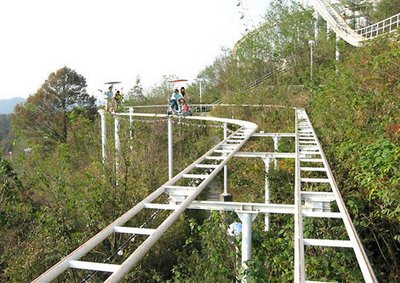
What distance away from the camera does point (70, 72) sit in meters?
29.6

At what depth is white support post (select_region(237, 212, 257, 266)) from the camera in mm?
4402

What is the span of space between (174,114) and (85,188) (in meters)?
4.22

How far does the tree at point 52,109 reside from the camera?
28.2 m

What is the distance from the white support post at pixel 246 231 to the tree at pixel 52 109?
80.4ft

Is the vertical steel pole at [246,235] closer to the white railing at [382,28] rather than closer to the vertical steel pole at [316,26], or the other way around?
the white railing at [382,28]

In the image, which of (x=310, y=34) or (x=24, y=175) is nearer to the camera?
(x=24, y=175)

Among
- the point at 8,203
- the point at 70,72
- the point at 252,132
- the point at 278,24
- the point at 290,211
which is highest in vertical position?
the point at 278,24

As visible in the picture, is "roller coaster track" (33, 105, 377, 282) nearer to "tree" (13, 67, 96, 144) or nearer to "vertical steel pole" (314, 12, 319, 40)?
"vertical steel pole" (314, 12, 319, 40)

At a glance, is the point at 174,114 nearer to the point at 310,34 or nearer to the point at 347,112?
the point at 347,112

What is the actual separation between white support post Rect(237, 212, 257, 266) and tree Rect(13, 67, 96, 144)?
24.5 m

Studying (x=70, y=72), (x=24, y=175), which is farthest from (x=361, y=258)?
(x=70, y=72)

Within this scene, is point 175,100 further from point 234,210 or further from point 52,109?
point 52,109

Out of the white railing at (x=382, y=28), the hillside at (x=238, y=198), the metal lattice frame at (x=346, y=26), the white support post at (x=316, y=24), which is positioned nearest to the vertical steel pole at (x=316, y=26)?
the white support post at (x=316, y=24)

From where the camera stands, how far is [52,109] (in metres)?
28.8
